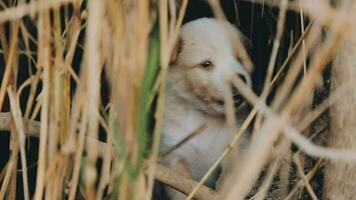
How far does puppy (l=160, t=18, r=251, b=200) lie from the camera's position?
314 cm

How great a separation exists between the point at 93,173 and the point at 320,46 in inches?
42.4

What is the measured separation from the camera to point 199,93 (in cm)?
318

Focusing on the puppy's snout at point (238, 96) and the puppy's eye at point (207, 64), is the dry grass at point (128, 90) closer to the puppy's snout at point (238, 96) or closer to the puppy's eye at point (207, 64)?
the puppy's snout at point (238, 96)

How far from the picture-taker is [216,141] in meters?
3.19

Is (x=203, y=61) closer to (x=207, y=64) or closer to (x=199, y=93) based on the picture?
(x=207, y=64)

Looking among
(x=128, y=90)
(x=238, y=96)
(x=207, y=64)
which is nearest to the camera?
(x=128, y=90)

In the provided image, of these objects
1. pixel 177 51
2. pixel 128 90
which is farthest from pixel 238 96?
pixel 128 90

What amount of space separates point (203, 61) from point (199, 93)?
144 mm

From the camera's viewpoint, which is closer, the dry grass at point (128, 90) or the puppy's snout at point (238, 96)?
the dry grass at point (128, 90)

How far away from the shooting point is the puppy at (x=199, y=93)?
3.14 m

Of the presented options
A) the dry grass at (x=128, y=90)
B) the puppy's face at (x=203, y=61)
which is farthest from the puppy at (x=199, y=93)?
the dry grass at (x=128, y=90)

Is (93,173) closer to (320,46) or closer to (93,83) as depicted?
(93,83)

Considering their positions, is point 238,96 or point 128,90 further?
point 238,96

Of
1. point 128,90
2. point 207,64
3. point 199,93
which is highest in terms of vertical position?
point 128,90
